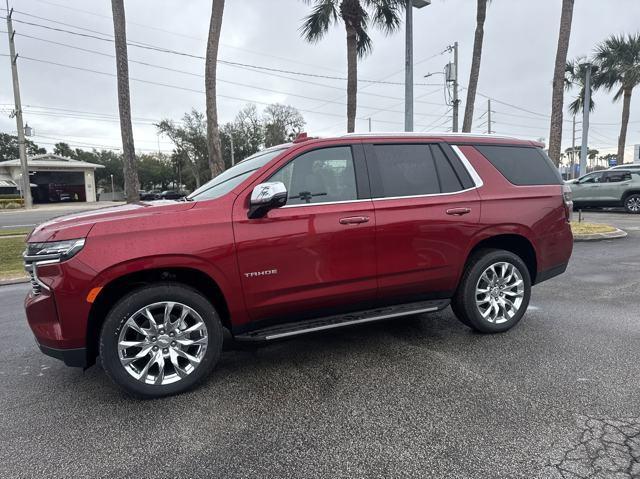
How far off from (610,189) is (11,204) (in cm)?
3959

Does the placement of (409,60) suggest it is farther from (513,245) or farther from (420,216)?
(420,216)

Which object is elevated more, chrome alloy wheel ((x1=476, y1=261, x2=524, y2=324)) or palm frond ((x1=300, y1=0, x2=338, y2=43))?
palm frond ((x1=300, y1=0, x2=338, y2=43))

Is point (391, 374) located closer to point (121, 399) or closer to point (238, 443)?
point (238, 443)

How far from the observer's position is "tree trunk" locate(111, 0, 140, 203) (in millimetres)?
10109

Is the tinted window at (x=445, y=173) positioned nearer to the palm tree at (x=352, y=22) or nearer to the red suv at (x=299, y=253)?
the red suv at (x=299, y=253)

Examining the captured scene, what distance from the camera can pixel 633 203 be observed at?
15898 mm

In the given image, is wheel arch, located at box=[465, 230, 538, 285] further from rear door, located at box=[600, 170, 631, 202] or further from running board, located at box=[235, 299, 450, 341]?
rear door, located at box=[600, 170, 631, 202]

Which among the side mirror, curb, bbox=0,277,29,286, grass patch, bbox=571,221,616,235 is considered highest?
the side mirror

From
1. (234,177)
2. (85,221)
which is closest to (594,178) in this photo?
(234,177)

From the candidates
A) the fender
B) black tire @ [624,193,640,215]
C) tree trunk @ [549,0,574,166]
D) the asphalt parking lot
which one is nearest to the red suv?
the fender

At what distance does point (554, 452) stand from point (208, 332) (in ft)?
7.78

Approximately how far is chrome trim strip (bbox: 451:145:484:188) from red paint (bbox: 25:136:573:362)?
56 millimetres

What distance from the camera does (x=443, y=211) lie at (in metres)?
3.95

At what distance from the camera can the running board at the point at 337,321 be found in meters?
3.39
